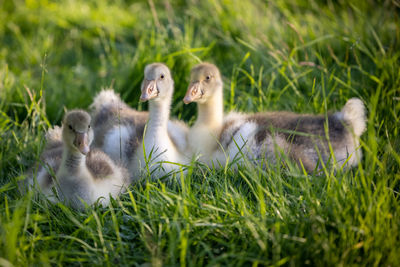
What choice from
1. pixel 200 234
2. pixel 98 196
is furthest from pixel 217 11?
pixel 200 234

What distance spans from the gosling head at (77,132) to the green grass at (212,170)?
0.32 metres

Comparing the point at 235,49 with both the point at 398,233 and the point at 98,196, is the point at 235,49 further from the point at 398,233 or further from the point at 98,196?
the point at 398,233

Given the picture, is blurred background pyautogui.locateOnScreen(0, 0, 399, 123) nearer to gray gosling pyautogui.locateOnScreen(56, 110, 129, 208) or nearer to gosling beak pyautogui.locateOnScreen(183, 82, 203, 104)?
gray gosling pyautogui.locateOnScreen(56, 110, 129, 208)

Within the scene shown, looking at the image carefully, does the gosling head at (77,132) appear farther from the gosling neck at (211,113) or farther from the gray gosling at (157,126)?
the gosling neck at (211,113)

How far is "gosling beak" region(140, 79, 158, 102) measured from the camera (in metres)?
3.44

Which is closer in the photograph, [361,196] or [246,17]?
[361,196]

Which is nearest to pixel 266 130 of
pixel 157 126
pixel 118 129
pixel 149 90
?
pixel 157 126

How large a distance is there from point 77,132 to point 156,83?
88 cm

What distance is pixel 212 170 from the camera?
3.38 m

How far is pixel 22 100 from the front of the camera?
4.53 meters

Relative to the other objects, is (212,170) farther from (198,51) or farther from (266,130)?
(198,51)

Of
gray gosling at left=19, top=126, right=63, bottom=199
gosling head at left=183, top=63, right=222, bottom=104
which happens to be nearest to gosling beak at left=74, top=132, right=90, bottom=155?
gray gosling at left=19, top=126, right=63, bottom=199

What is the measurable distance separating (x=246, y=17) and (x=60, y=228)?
4.09 metres

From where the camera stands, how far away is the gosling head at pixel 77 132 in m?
2.92
